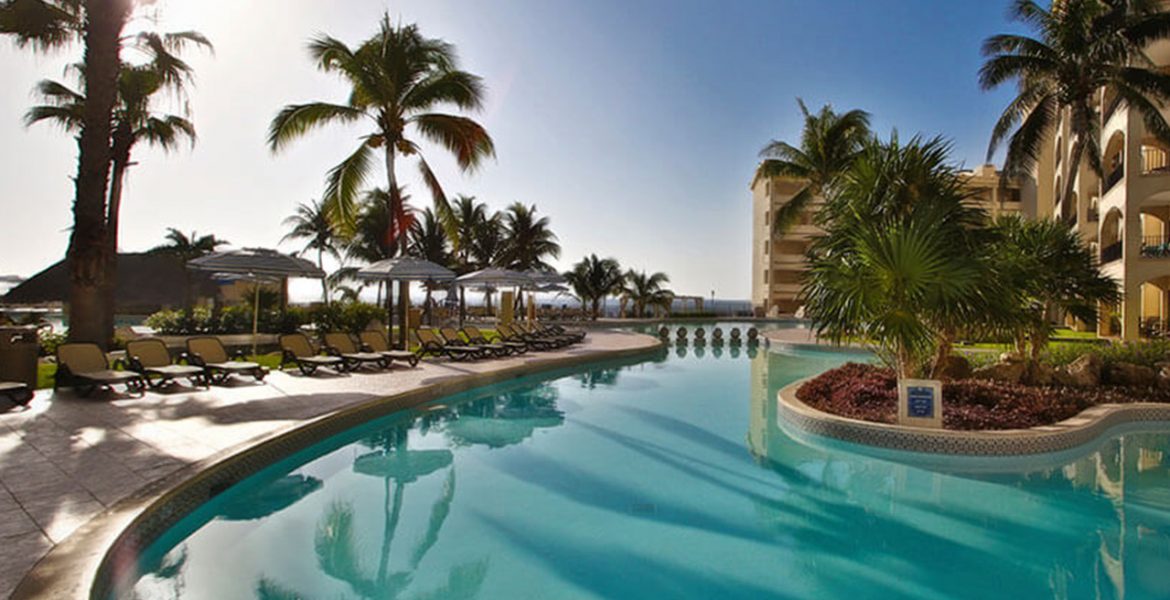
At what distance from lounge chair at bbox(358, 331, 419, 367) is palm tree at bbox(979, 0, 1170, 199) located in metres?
18.2

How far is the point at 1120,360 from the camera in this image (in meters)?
11.1

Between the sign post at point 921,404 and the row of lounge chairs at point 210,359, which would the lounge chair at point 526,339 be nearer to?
the row of lounge chairs at point 210,359

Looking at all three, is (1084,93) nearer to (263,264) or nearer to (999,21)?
(999,21)

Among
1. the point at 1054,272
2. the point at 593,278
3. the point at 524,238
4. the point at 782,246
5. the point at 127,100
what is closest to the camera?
the point at 1054,272

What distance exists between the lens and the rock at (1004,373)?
10234 millimetres

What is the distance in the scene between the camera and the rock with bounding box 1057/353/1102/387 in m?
10.2

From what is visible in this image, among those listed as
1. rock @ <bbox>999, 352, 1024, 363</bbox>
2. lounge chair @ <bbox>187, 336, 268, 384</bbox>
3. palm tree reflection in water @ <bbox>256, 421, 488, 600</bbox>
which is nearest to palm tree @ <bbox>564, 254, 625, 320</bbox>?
rock @ <bbox>999, 352, 1024, 363</bbox>

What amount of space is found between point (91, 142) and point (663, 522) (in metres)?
11.7

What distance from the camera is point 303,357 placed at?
442 inches

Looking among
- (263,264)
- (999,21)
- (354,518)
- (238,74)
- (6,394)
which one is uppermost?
(999,21)

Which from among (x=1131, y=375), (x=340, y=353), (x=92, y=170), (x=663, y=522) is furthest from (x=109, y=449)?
(x=1131, y=375)

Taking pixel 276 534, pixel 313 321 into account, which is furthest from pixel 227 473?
pixel 313 321

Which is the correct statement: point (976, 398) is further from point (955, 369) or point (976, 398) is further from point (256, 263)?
point (256, 263)

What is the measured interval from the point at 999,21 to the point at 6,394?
2483 cm
